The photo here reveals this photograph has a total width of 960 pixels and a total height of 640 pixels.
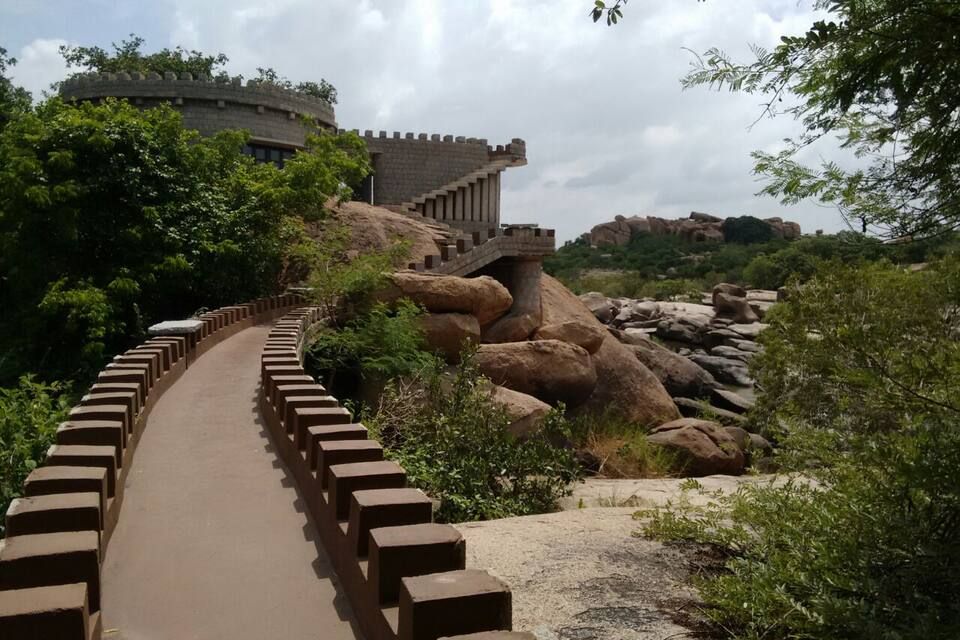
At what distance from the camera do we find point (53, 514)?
4453 millimetres

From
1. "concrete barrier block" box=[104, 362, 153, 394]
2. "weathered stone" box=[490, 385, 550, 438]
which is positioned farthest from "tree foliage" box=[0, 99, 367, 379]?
"weathered stone" box=[490, 385, 550, 438]

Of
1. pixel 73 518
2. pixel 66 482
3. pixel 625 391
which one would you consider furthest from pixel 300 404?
pixel 625 391

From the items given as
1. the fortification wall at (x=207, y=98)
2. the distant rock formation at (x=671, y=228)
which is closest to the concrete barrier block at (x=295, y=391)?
the fortification wall at (x=207, y=98)

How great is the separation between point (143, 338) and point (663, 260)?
63.2m

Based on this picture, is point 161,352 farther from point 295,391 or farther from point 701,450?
point 701,450

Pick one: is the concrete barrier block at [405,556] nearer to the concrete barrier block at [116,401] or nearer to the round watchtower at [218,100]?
the concrete barrier block at [116,401]

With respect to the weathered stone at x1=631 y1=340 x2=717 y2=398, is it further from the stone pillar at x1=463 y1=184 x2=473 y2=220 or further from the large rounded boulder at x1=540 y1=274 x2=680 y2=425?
the stone pillar at x1=463 y1=184 x2=473 y2=220

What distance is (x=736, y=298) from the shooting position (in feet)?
140

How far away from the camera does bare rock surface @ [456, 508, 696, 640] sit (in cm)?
488

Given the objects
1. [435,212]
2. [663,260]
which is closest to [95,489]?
[435,212]

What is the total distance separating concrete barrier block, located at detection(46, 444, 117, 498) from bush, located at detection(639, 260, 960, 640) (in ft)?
13.5

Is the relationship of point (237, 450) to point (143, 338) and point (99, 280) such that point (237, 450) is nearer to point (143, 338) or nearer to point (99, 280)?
point (143, 338)

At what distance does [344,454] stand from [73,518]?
1.70 metres

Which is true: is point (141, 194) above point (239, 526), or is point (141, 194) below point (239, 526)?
above
